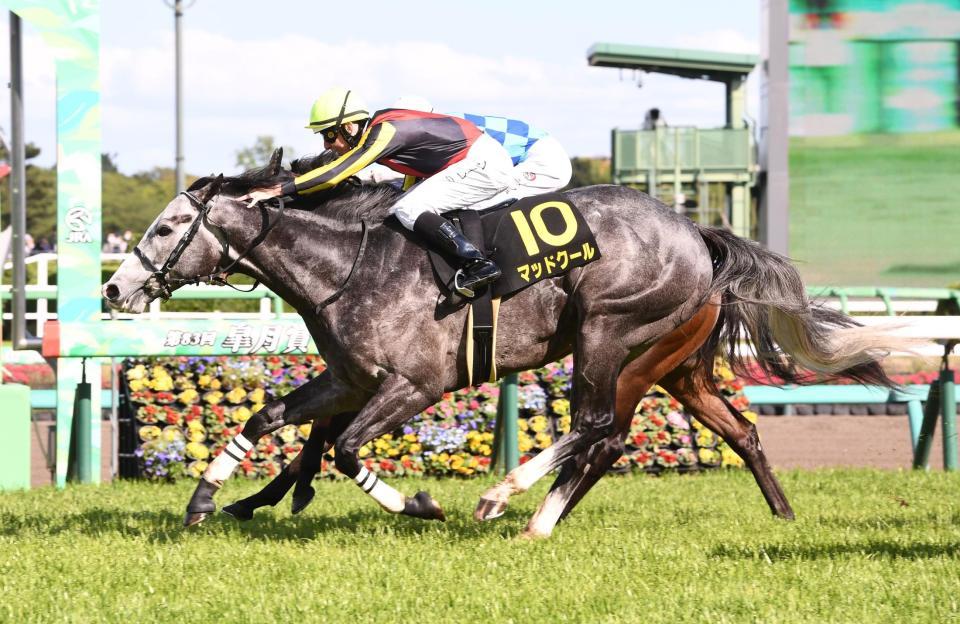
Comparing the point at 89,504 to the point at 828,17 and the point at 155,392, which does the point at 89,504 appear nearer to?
the point at 155,392

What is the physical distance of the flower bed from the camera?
25.3ft

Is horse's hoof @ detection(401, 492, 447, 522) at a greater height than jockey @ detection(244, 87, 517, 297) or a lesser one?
lesser

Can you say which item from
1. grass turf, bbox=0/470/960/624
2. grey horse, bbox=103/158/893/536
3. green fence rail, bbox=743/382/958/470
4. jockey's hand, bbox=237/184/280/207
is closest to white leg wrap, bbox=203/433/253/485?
grey horse, bbox=103/158/893/536

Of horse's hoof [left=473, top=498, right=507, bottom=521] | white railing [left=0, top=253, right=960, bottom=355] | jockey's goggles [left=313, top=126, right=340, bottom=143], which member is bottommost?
horse's hoof [left=473, top=498, right=507, bottom=521]

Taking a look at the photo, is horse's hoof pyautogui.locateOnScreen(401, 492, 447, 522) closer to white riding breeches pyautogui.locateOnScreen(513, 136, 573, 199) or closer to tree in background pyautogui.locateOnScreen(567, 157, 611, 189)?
white riding breeches pyautogui.locateOnScreen(513, 136, 573, 199)

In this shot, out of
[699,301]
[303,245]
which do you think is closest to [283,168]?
[303,245]

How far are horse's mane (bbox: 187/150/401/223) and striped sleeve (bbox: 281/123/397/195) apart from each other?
0.18 meters

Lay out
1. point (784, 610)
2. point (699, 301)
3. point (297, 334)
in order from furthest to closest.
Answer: point (297, 334)
point (699, 301)
point (784, 610)

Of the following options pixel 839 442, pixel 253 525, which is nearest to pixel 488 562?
pixel 253 525

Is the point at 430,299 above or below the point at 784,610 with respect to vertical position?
above

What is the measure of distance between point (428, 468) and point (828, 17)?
15.5m

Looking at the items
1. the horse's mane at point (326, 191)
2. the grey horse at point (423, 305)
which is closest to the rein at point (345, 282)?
the grey horse at point (423, 305)

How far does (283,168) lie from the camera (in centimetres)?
559

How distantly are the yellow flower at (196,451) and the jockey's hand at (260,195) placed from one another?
2559mm
